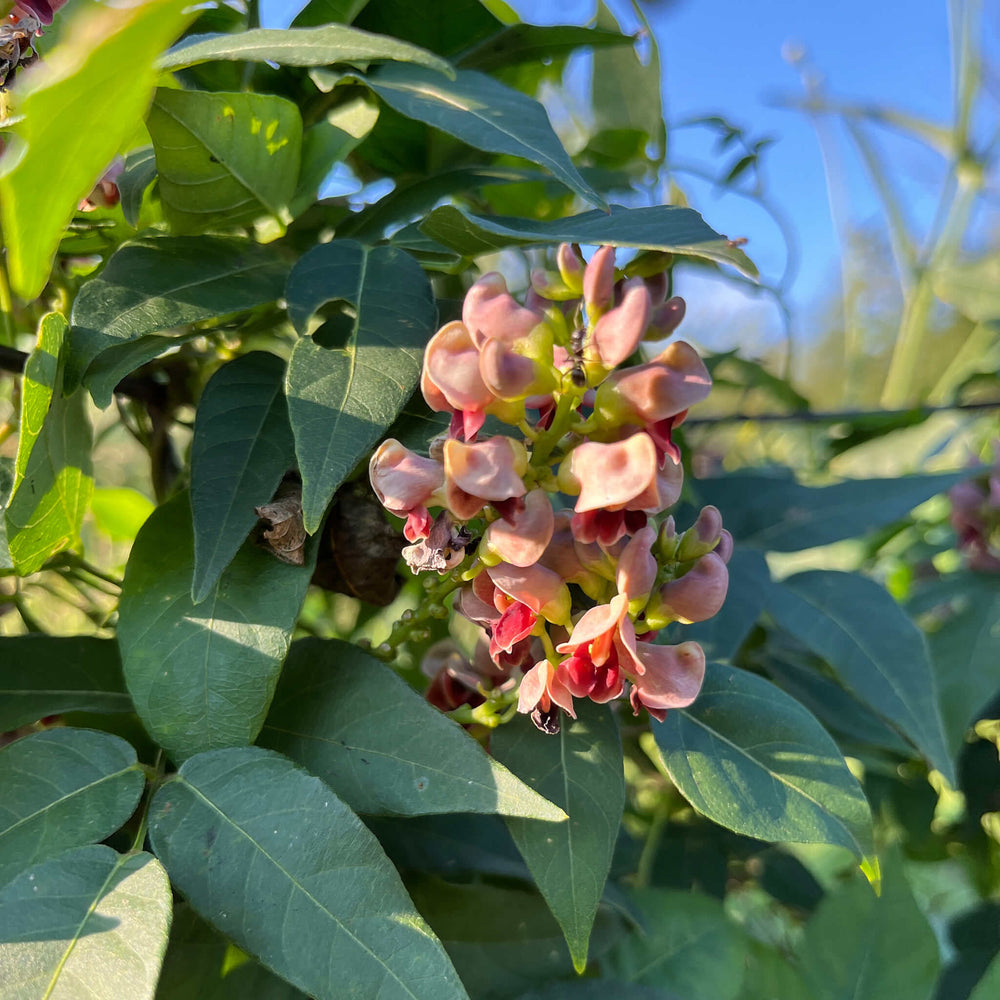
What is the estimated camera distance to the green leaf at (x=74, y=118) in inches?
6.5

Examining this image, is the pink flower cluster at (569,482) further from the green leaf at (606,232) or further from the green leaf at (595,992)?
the green leaf at (595,992)

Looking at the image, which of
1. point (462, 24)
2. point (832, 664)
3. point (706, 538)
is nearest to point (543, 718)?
point (706, 538)

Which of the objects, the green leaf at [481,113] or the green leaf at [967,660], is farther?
the green leaf at [967,660]

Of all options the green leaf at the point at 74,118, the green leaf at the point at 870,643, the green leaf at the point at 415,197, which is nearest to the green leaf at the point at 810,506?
the green leaf at the point at 870,643

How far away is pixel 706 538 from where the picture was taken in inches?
12.8

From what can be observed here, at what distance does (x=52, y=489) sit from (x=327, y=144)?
20cm

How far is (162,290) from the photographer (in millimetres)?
338

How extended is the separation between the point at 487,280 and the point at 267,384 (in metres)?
0.11

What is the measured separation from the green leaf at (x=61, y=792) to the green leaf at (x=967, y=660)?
49 cm

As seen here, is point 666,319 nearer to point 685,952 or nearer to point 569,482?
point 569,482

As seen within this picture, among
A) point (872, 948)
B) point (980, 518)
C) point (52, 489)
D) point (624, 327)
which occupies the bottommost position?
point (872, 948)

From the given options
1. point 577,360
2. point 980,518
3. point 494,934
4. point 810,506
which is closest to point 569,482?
point 577,360

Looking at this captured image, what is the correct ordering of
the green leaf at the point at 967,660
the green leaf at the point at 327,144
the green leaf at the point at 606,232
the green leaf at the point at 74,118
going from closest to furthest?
the green leaf at the point at 74,118 < the green leaf at the point at 606,232 < the green leaf at the point at 327,144 < the green leaf at the point at 967,660

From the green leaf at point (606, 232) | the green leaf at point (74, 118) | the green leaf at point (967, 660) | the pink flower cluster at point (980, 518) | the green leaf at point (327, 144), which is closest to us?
the green leaf at point (74, 118)
